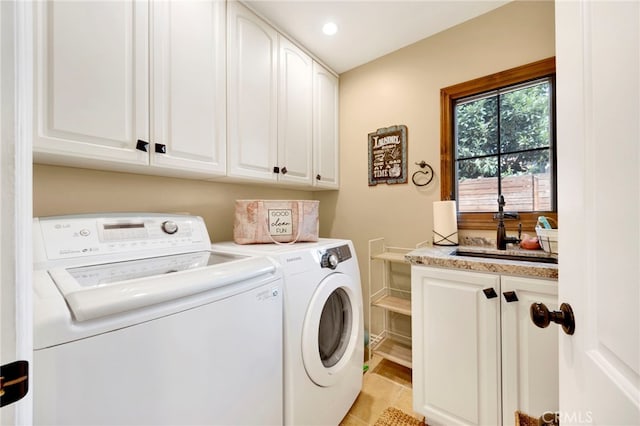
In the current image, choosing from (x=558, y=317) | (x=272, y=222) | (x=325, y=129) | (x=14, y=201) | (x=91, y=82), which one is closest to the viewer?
(x=14, y=201)

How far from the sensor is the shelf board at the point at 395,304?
170 centimetres

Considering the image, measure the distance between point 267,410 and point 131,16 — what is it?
1.67m

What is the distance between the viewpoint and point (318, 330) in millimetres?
1231

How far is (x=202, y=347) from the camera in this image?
746mm

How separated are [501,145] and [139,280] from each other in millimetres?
2070

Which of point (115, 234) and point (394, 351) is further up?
point (115, 234)

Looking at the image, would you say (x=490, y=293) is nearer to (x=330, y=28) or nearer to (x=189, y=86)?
(x=189, y=86)

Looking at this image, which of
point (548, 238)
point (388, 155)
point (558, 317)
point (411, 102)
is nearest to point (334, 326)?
point (558, 317)

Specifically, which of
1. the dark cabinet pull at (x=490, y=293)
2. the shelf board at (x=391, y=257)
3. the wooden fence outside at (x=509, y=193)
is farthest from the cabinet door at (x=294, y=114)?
the dark cabinet pull at (x=490, y=293)

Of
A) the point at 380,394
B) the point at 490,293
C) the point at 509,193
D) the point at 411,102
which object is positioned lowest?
the point at 380,394

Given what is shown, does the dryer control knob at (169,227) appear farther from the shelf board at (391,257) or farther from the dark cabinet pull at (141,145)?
the shelf board at (391,257)

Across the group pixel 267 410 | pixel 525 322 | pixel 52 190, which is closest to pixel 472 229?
pixel 525 322

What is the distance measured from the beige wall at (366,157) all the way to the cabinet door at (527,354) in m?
0.80

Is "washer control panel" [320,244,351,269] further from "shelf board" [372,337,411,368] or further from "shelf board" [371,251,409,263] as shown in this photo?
"shelf board" [372,337,411,368]
